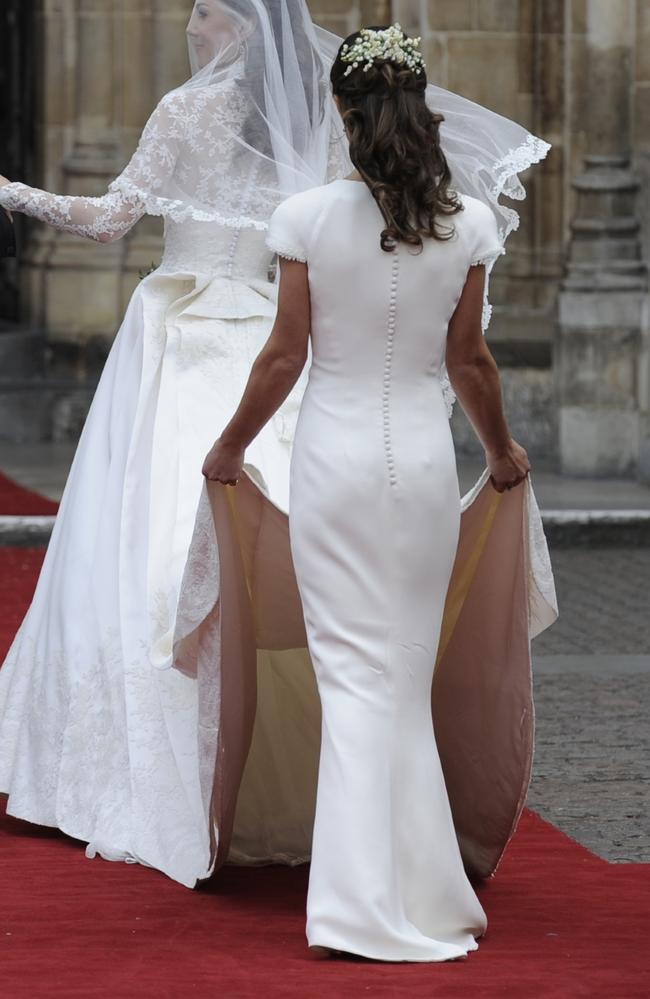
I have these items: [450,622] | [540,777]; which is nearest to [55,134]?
[540,777]

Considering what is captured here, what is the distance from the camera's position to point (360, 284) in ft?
16.0

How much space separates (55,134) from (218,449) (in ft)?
36.8

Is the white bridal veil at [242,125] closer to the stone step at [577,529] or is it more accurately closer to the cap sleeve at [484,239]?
Answer: the cap sleeve at [484,239]

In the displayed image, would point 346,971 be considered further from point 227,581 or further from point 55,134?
point 55,134

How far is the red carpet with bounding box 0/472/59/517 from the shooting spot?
40.3 ft

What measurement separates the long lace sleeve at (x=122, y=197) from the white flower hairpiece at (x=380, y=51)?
53.1 inches

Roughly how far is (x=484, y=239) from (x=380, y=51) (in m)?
0.45

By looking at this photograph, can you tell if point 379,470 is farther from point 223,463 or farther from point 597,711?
point 597,711

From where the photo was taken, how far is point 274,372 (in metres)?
4.99

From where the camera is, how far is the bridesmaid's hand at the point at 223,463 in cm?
512

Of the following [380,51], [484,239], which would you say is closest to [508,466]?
[484,239]

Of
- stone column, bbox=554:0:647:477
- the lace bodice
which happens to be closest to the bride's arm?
the lace bodice

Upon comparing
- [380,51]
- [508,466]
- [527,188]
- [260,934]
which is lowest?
[260,934]

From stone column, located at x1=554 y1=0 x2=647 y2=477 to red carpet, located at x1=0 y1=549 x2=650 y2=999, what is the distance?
7749mm
